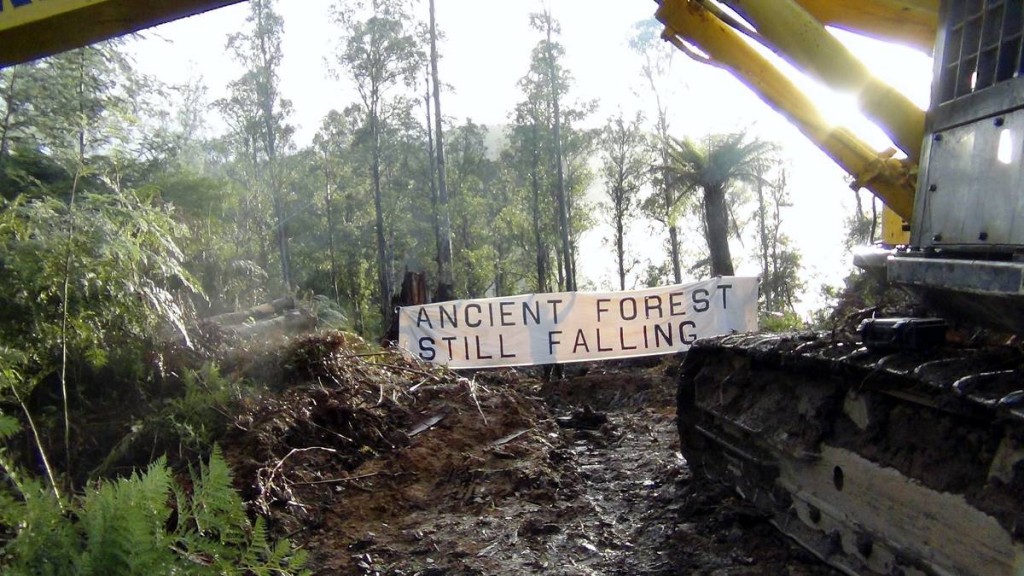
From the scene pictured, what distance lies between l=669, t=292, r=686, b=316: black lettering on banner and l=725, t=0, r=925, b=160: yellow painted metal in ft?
27.4

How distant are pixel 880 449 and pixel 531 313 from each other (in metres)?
9.19

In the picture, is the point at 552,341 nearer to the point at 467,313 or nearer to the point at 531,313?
the point at 531,313

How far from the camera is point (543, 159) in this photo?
44062 mm

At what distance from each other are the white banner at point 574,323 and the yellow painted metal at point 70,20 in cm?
903

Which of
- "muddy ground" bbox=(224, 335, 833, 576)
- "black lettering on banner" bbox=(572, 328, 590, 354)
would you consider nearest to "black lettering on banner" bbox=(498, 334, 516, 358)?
"black lettering on banner" bbox=(572, 328, 590, 354)

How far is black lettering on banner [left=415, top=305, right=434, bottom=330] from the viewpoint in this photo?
12680mm

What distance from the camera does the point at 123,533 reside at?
2527mm

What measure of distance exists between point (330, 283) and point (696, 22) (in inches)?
1617

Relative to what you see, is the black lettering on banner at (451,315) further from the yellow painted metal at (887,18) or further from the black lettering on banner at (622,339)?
the yellow painted metal at (887,18)

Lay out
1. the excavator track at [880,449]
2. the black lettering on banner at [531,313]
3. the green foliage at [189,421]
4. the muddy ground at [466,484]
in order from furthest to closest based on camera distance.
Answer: the black lettering on banner at [531,313]
the green foliage at [189,421]
the muddy ground at [466,484]
the excavator track at [880,449]

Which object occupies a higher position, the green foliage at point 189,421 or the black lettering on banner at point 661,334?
the green foliage at point 189,421

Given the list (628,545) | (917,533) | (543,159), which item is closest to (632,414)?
(628,545)

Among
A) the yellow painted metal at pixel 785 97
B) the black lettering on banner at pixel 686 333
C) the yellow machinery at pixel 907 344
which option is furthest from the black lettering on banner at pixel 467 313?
the yellow machinery at pixel 907 344

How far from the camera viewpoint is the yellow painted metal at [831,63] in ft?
14.0
